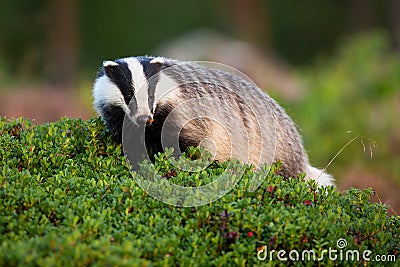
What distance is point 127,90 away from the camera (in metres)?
5.23

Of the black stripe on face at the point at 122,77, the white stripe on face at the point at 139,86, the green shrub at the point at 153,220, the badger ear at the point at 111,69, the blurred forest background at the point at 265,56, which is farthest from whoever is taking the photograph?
the blurred forest background at the point at 265,56

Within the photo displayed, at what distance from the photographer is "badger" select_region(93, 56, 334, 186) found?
5254mm

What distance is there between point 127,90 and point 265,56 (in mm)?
15536

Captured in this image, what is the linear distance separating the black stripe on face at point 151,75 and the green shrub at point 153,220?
1.71 feet

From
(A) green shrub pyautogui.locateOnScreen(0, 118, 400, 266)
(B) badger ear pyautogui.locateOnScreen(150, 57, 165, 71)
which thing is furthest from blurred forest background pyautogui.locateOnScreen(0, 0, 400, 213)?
(B) badger ear pyautogui.locateOnScreen(150, 57, 165, 71)

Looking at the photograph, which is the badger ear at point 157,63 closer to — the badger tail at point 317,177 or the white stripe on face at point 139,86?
the white stripe on face at point 139,86

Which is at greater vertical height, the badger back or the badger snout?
the badger back

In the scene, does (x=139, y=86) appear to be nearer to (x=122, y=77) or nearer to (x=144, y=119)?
(x=122, y=77)

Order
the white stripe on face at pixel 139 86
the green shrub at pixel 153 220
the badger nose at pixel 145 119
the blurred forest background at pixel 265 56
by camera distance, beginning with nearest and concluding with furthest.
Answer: the green shrub at pixel 153 220 < the badger nose at pixel 145 119 < the white stripe on face at pixel 139 86 < the blurred forest background at pixel 265 56

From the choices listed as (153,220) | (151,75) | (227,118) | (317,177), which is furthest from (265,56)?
(153,220)

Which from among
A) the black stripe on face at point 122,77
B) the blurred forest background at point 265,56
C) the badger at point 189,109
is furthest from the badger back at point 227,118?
the blurred forest background at point 265,56

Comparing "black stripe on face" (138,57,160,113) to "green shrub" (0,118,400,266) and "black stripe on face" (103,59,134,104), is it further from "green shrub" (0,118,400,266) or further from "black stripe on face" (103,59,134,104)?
"green shrub" (0,118,400,266)

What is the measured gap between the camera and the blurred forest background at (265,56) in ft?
36.3

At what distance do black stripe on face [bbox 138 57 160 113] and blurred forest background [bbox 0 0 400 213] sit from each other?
162cm
